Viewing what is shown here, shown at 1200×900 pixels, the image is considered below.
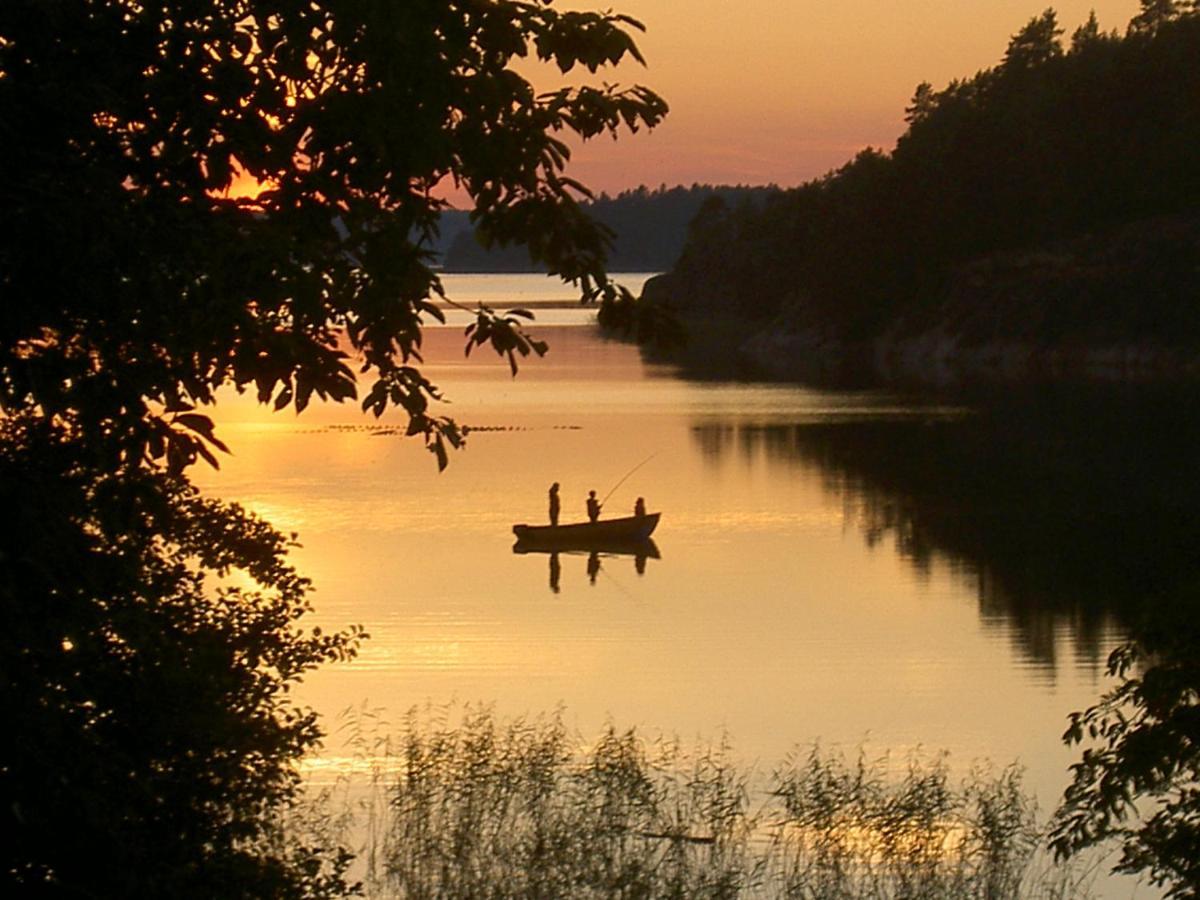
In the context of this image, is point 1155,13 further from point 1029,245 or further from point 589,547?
point 589,547

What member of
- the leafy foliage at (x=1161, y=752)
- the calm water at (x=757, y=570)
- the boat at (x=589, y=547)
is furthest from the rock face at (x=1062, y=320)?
the leafy foliage at (x=1161, y=752)

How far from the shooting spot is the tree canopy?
809cm

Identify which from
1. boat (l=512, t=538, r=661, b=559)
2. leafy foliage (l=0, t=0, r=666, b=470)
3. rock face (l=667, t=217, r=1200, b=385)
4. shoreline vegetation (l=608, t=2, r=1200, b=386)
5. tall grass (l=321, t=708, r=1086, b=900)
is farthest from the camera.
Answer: shoreline vegetation (l=608, t=2, r=1200, b=386)

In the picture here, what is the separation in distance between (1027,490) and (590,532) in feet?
59.4

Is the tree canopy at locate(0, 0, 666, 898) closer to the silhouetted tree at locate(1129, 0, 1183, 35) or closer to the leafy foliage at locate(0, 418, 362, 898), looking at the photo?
the leafy foliage at locate(0, 418, 362, 898)

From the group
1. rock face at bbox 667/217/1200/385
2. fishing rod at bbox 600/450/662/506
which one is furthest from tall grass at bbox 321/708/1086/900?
rock face at bbox 667/217/1200/385

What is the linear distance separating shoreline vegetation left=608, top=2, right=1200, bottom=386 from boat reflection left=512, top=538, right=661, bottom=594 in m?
69.5

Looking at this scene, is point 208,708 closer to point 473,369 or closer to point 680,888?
point 680,888

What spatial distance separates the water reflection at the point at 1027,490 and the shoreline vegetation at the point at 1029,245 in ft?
80.7

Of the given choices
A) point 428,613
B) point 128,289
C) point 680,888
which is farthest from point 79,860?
point 428,613

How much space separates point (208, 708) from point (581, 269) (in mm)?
2679

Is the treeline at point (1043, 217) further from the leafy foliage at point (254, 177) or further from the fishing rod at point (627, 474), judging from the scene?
the leafy foliage at point (254, 177)

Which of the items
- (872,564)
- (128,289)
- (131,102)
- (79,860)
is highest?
(131,102)

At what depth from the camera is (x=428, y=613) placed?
132 feet
